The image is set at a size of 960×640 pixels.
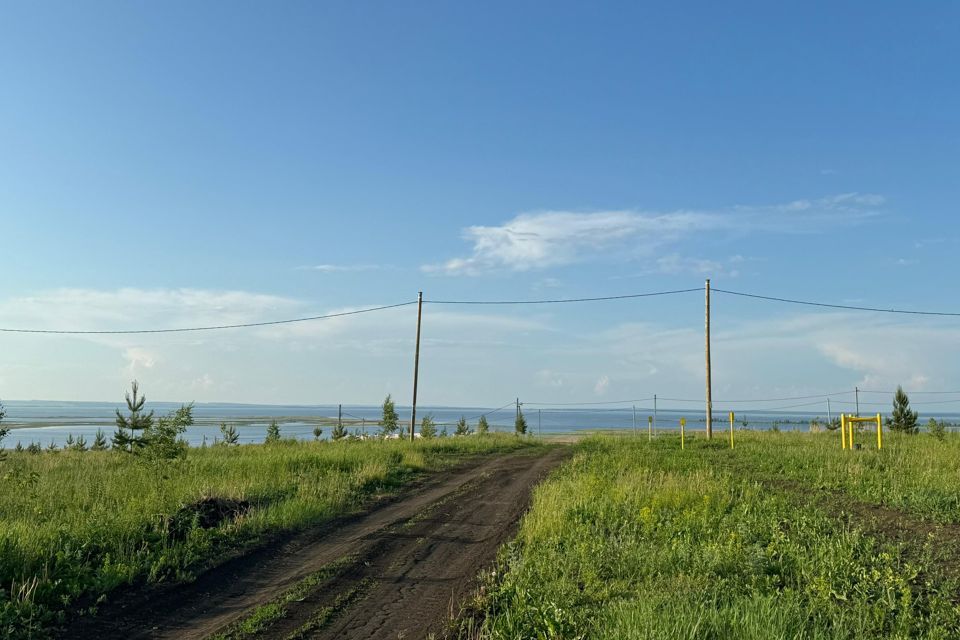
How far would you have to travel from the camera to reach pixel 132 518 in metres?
10.2

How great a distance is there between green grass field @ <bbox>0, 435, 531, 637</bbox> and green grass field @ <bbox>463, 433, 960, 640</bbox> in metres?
4.60

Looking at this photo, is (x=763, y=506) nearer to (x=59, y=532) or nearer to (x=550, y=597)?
(x=550, y=597)

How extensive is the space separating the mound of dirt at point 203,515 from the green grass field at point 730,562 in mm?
5418

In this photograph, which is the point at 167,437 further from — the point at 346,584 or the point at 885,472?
the point at 885,472

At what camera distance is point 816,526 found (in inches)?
411

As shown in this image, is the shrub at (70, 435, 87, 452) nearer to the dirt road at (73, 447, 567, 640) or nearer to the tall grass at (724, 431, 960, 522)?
the dirt road at (73, 447, 567, 640)

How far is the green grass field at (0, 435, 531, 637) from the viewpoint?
747 centimetres

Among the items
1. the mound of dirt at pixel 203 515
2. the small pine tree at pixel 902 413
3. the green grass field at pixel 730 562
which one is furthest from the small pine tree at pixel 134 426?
the small pine tree at pixel 902 413

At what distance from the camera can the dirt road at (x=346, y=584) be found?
6637 millimetres

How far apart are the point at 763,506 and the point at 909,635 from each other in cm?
575

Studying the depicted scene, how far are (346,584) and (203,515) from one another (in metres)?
4.35

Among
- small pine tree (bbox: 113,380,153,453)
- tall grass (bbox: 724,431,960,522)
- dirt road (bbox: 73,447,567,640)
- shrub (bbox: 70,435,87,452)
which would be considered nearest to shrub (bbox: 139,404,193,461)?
small pine tree (bbox: 113,380,153,453)

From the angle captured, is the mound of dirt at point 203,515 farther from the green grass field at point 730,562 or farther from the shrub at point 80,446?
the shrub at point 80,446

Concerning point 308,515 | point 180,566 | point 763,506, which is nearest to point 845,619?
point 763,506
